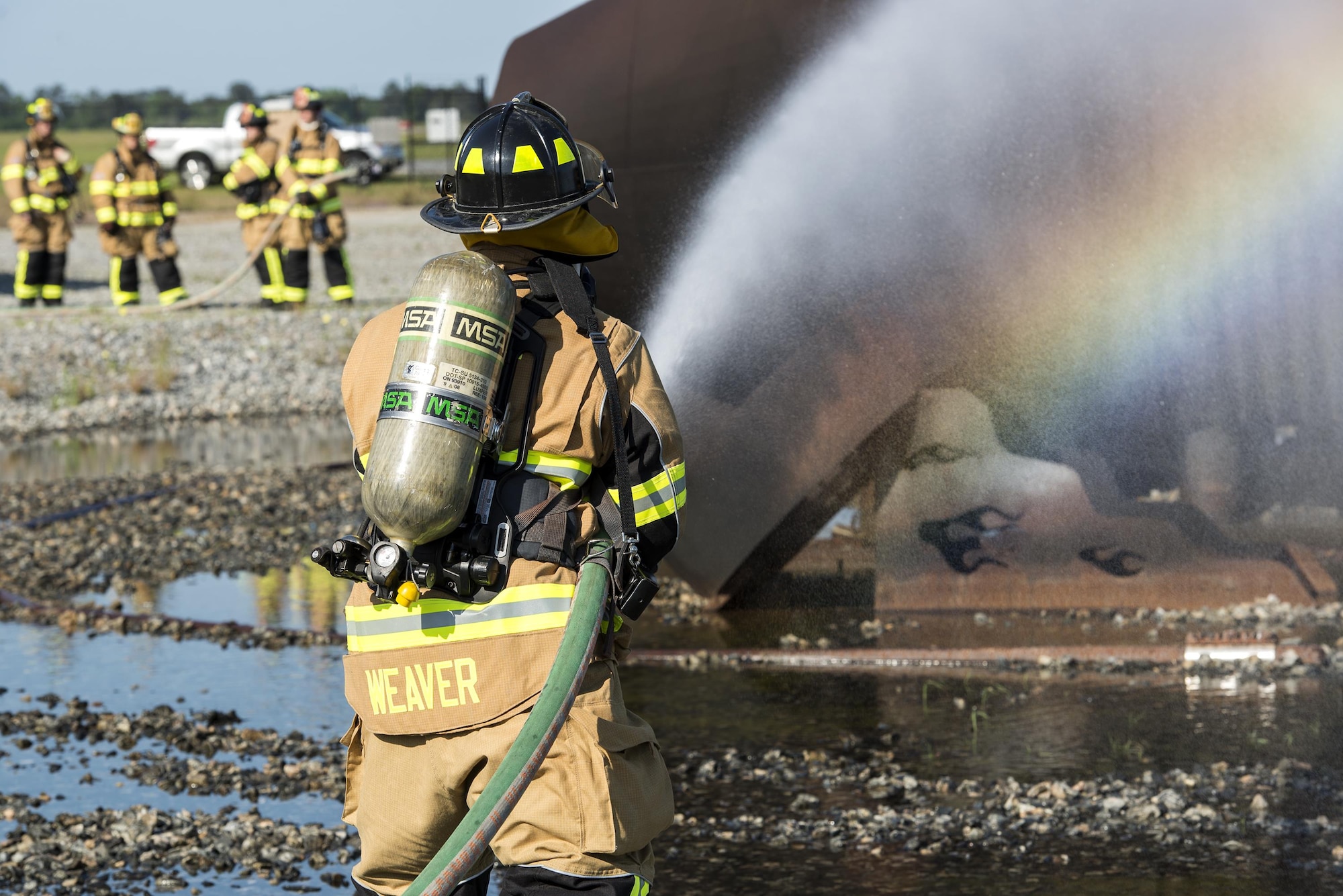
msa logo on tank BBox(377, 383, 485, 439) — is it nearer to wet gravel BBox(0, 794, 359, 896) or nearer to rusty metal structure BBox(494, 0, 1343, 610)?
wet gravel BBox(0, 794, 359, 896)

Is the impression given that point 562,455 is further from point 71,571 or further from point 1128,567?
point 71,571

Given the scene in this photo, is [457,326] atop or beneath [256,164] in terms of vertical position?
beneath

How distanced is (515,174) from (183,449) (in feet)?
33.1

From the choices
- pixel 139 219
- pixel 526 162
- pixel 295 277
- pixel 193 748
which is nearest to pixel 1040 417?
pixel 193 748

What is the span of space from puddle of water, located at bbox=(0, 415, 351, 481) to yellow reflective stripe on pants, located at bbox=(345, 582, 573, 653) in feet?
29.0

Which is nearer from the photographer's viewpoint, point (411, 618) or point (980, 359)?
point (411, 618)

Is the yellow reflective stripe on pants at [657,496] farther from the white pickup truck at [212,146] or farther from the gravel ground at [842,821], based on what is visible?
the white pickup truck at [212,146]

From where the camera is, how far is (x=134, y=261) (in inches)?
635

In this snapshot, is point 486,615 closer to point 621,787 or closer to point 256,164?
point 621,787

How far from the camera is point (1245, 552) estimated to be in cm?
618

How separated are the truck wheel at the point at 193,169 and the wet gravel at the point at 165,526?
23.9 m

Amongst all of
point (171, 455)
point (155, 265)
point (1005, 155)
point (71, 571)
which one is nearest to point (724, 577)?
point (1005, 155)

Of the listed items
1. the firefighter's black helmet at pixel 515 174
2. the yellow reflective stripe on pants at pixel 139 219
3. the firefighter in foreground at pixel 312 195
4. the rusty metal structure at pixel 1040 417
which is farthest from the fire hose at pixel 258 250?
the firefighter's black helmet at pixel 515 174

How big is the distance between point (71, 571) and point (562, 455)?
19.9 feet
